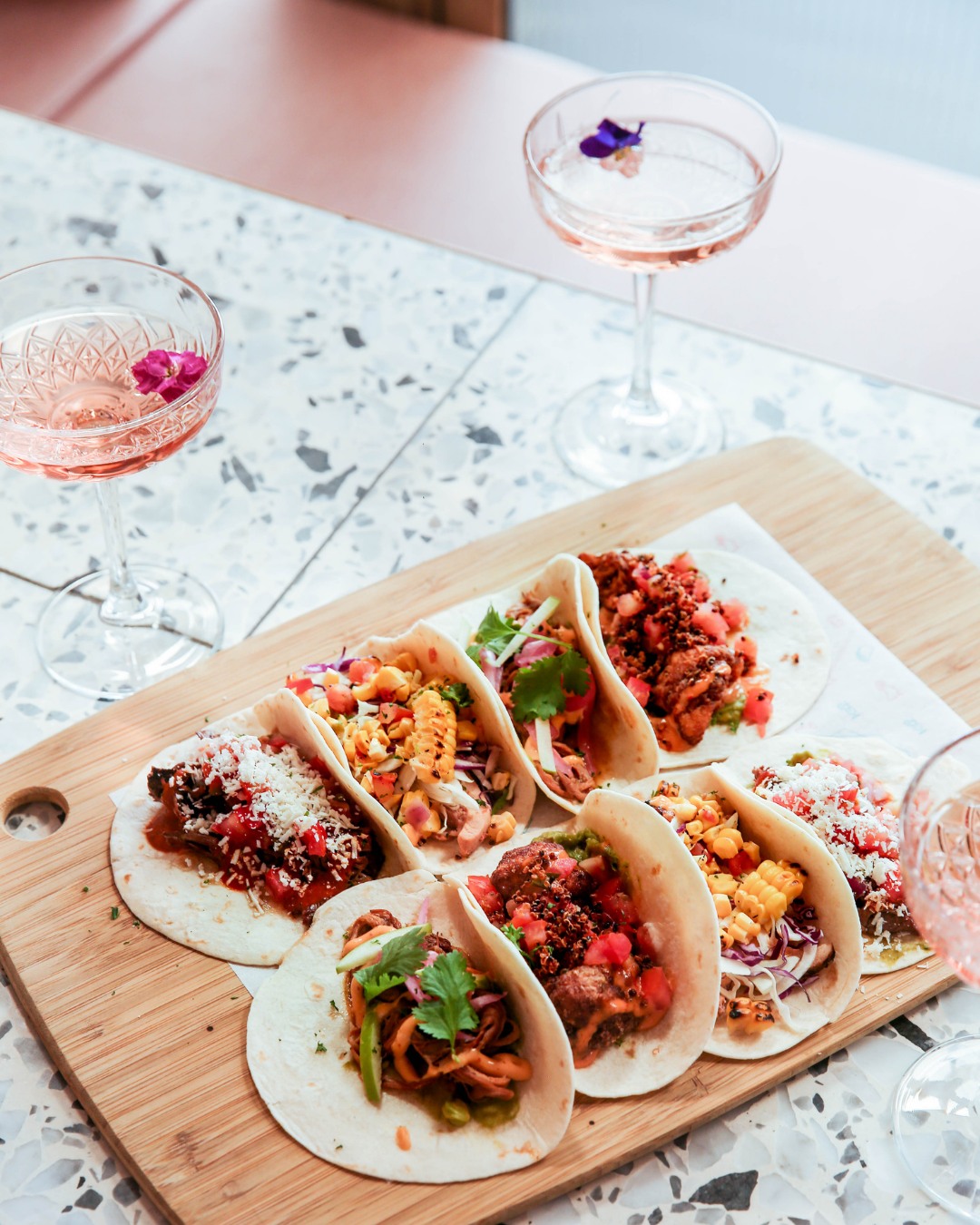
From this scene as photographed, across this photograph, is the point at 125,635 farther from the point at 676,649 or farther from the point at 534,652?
the point at 676,649

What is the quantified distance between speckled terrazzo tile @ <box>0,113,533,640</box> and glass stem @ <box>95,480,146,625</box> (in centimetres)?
23

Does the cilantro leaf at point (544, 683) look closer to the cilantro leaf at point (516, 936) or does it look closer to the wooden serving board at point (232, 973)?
the wooden serving board at point (232, 973)

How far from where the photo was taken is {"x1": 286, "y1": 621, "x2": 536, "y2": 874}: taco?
2.81m

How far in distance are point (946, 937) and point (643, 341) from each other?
2010 mm

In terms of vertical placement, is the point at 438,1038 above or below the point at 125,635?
above

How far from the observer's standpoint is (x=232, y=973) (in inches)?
105

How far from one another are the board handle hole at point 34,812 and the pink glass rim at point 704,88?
1806mm

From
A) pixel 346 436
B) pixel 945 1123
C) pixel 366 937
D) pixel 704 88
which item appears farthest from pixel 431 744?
pixel 704 88

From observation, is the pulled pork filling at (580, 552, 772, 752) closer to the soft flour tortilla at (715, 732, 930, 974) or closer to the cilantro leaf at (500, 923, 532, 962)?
the soft flour tortilla at (715, 732, 930, 974)

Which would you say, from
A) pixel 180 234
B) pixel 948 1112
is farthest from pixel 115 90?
pixel 948 1112

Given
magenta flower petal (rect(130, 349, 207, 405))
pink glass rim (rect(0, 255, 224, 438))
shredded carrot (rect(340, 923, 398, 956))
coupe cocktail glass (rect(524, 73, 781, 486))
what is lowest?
shredded carrot (rect(340, 923, 398, 956))

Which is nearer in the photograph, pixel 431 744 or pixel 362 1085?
pixel 362 1085

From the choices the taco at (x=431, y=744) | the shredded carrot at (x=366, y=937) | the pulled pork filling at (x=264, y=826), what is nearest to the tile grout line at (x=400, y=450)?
the taco at (x=431, y=744)

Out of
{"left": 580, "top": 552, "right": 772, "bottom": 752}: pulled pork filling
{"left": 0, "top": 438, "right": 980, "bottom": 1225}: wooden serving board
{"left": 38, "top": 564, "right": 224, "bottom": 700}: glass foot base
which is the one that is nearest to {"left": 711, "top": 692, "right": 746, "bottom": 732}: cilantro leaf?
{"left": 580, "top": 552, "right": 772, "bottom": 752}: pulled pork filling
